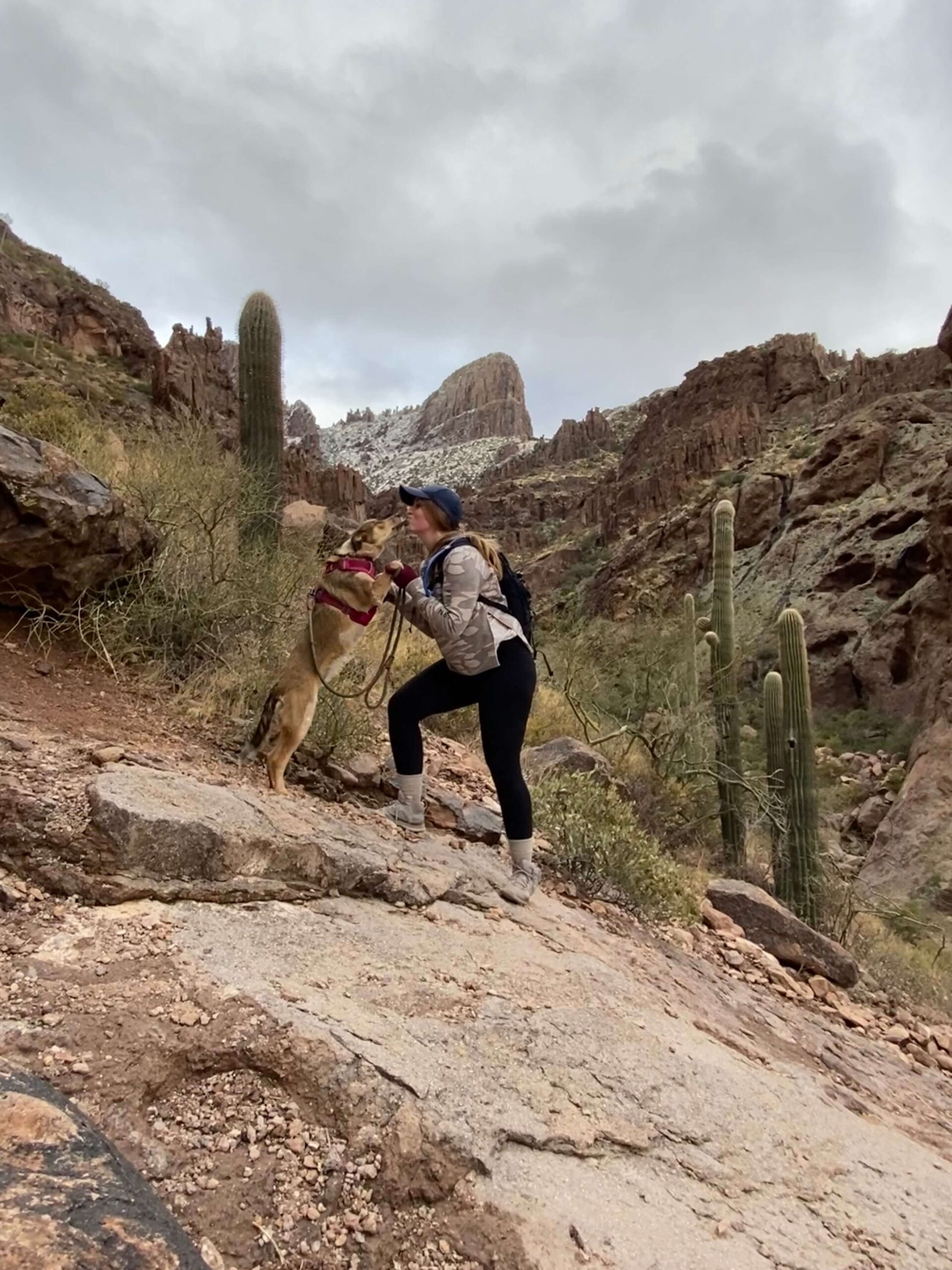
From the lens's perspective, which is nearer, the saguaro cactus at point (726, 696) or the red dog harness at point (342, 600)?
the red dog harness at point (342, 600)

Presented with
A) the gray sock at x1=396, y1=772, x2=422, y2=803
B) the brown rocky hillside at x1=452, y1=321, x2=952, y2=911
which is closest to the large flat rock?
the gray sock at x1=396, y1=772, x2=422, y2=803

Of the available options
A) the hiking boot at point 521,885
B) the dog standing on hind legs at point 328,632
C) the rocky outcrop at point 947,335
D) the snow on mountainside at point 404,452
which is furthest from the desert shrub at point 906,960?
the snow on mountainside at point 404,452

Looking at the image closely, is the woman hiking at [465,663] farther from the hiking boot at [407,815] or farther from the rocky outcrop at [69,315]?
the rocky outcrop at [69,315]

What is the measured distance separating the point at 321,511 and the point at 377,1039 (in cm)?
1012

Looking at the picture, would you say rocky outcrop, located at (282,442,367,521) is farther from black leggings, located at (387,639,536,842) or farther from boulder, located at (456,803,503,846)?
black leggings, located at (387,639,536,842)

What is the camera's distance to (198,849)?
8.46ft

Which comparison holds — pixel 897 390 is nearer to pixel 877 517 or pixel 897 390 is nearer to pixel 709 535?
pixel 709 535

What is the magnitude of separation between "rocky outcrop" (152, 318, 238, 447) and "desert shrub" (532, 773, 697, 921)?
17012 mm

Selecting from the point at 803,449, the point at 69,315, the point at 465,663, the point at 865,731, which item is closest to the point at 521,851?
the point at 465,663

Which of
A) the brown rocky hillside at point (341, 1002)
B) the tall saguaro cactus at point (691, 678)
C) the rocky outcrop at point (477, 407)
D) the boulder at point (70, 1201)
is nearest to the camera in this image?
the boulder at point (70, 1201)

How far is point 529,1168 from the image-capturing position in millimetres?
1853

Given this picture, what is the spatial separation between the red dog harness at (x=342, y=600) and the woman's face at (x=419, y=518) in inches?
10.0

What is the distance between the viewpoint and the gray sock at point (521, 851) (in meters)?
3.69

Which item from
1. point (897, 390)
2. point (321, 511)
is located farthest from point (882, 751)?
point (897, 390)
